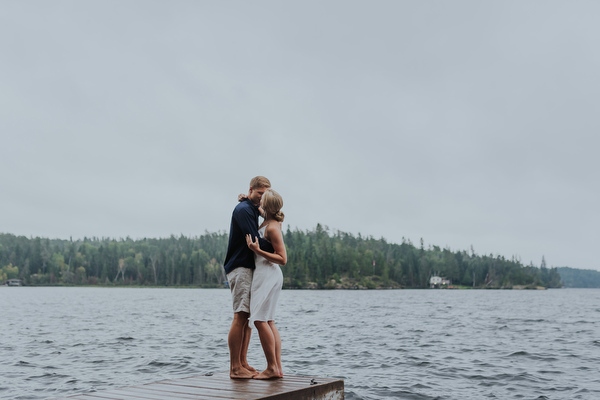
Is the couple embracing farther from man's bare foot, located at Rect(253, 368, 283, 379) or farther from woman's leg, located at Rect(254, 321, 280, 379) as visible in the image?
man's bare foot, located at Rect(253, 368, 283, 379)

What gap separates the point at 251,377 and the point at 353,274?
182 m

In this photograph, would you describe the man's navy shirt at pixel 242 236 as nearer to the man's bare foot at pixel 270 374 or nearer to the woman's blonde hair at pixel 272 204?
the woman's blonde hair at pixel 272 204

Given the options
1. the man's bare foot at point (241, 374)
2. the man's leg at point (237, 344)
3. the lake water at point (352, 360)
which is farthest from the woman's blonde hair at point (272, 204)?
the lake water at point (352, 360)

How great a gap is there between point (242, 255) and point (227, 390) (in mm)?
1966

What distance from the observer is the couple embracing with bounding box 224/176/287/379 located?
8.05 m

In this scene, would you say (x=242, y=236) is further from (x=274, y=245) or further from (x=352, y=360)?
(x=352, y=360)

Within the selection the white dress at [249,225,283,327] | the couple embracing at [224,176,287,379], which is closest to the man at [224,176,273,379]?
the couple embracing at [224,176,287,379]

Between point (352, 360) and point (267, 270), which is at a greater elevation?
point (267, 270)

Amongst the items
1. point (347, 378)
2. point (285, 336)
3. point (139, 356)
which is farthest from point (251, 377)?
point (285, 336)

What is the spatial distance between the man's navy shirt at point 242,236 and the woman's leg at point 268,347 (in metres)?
0.92

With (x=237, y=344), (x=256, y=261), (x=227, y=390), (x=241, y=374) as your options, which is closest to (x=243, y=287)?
(x=256, y=261)

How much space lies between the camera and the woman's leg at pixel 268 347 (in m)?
8.12

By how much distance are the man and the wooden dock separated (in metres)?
0.70

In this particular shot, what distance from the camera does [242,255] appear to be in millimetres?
8180
